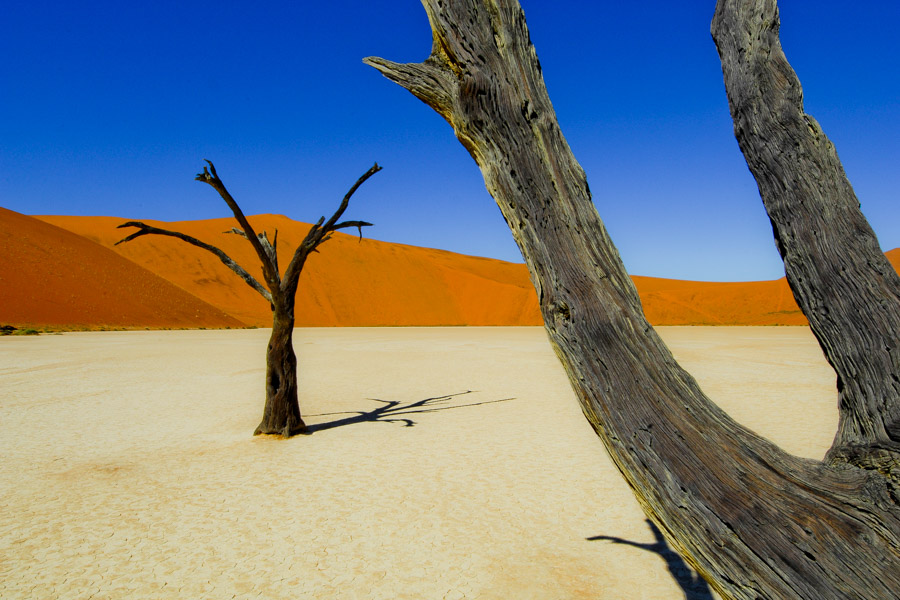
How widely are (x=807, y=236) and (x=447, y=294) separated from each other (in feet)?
197

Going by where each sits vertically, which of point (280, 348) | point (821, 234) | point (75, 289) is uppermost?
point (75, 289)

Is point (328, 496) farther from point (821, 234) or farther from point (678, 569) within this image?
point (821, 234)

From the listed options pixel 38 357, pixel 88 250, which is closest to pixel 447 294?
pixel 88 250

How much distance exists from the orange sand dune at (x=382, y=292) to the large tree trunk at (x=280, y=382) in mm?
41503

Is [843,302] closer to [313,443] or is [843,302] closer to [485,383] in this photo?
[313,443]

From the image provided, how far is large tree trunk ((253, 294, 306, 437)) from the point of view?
703 cm

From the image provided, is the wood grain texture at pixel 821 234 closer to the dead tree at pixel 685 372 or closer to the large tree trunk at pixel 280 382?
the dead tree at pixel 685 372

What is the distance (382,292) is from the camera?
59.2 m

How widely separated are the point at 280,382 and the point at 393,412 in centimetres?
209

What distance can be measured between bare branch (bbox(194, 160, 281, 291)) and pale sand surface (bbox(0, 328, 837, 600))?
1.97 m

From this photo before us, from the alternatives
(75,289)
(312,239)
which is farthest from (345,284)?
(312,239)

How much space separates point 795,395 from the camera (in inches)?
392

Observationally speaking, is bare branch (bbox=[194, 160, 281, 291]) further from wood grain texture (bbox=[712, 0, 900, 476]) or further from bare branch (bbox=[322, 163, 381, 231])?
wood grain texture (bbox=[712, 0, 900, 476])

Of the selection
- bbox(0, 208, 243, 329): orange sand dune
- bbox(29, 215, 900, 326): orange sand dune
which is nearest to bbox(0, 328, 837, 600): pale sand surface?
bbox(0, 208, 243, 329): orange sand dune
